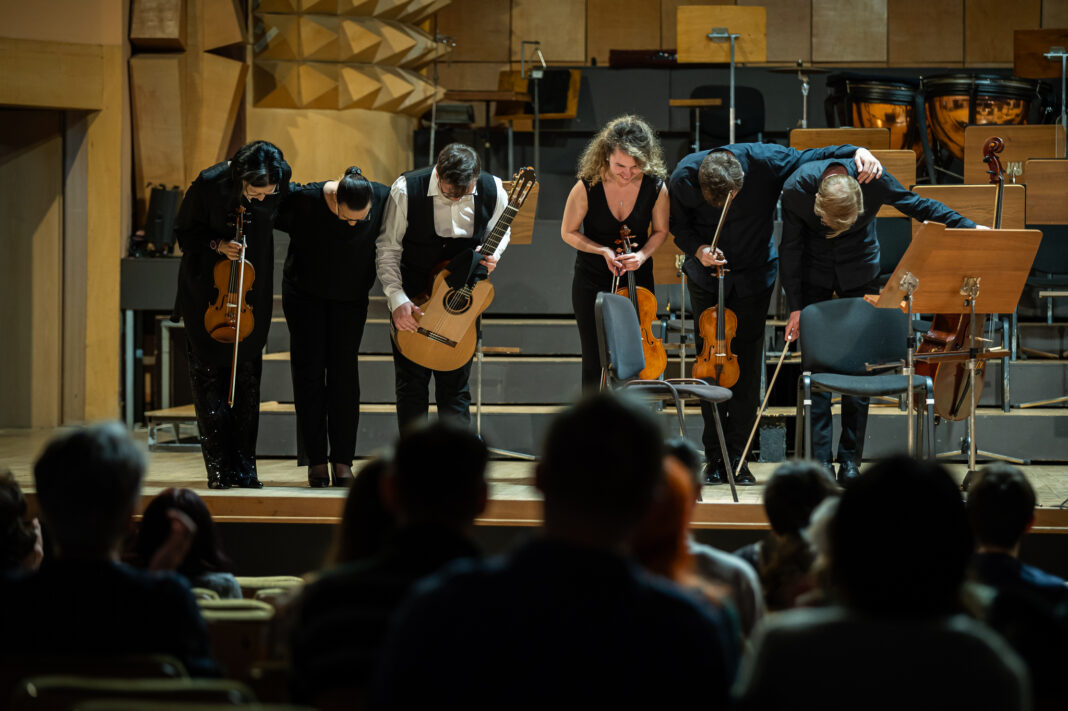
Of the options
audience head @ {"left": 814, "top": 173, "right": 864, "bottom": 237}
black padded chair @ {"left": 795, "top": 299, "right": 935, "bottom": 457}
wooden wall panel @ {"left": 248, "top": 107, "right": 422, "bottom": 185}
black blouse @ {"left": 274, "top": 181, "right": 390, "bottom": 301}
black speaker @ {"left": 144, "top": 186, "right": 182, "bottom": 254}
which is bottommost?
black padded chair @ {"left": 795, "top": 299, "right": 935, "bottom": 457}

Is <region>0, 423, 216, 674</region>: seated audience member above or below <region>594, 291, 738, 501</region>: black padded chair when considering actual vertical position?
below

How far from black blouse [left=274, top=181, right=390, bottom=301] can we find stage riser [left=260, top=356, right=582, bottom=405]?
1492mm

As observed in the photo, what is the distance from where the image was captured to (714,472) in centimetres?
482

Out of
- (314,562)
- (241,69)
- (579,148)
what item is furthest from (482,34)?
(314,562)

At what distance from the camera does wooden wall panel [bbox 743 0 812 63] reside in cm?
1009

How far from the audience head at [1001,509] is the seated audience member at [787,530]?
0.33 metres

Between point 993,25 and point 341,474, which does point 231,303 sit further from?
point 993,25

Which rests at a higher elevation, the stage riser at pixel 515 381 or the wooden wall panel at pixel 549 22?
the wooden wall panel at pixel 549 22

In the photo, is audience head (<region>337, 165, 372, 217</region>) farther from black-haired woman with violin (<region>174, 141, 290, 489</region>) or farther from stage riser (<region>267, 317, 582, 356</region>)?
stage riser (<region>267, 317, 582, 356</region>)

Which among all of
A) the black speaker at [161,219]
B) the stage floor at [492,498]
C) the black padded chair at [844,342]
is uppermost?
the black speaker at [161,219]

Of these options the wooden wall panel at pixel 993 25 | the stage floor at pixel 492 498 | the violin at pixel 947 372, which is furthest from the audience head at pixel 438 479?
the wooden wall panel at pixel 993 25

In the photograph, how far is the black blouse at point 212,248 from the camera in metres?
4.40

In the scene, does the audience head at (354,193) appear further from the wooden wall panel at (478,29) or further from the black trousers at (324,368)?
the wooden wall panel at (478,29)

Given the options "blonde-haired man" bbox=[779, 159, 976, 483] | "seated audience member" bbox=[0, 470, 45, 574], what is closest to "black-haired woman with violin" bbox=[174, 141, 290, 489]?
"seated audience member" bbox=[0, 470, 45, 574]
